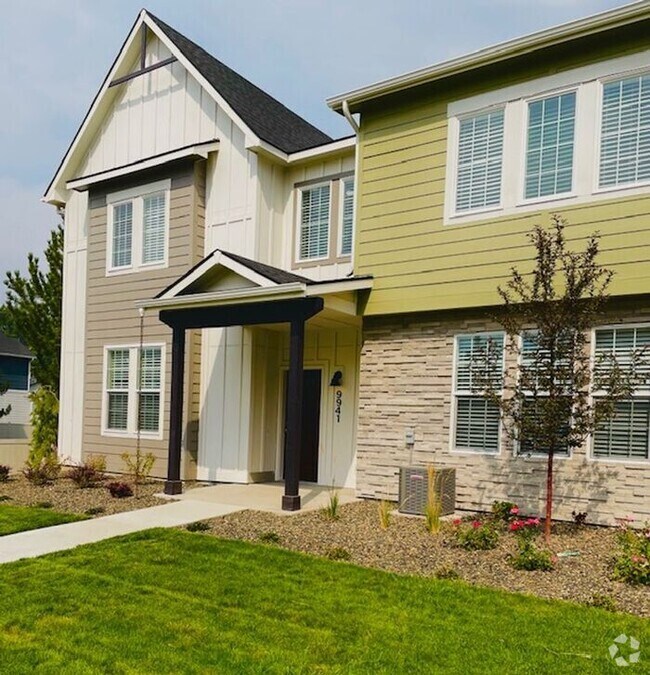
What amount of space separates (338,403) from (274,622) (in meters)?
7.09

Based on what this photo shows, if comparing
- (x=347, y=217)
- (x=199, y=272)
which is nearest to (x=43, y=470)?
(x=199, y=272)

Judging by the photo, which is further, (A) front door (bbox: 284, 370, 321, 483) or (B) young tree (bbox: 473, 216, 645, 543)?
(A) front door (bbox: 284, 370, 321, 483)

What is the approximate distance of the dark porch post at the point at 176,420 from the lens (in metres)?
10.8

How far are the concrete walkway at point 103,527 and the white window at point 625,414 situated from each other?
4.91m

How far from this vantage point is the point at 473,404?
31.0 ft

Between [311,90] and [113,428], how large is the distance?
30.1 ft

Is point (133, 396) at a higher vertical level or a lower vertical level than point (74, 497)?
higher

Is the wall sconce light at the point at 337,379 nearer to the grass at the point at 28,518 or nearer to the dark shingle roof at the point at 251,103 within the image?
the dark shingle roof at the point at 251,103

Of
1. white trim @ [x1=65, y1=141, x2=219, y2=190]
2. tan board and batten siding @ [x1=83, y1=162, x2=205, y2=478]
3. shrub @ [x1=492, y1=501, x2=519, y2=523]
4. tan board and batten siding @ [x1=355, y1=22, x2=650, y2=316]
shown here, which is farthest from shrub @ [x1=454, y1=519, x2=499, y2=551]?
white trim @ [x1=65, y1=141, x2=219, y2=190]

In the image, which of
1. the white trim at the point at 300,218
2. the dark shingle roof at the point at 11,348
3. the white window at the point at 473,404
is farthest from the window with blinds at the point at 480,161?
the dark shingle roof at the point at 11,348

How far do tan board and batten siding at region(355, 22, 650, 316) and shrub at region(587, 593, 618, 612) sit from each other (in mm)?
3829

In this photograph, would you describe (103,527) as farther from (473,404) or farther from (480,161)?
(480,161)

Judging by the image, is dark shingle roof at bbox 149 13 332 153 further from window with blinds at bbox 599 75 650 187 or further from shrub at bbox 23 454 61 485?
shrub at bbox 23 454 61 485

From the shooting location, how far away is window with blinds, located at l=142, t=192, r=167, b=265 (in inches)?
527
